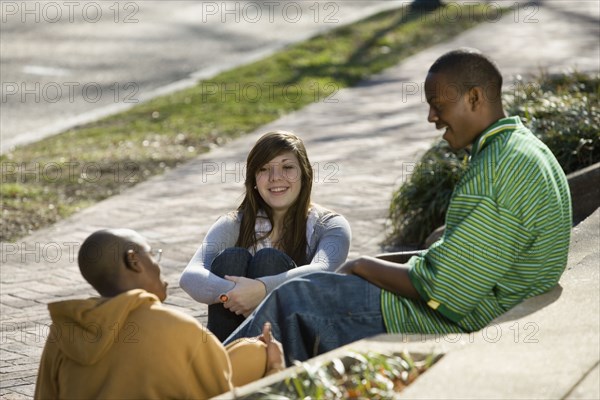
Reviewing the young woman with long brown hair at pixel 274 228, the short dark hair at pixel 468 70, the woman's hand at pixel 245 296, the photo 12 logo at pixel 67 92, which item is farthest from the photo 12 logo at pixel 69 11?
the short dark hair at pixel 468 70

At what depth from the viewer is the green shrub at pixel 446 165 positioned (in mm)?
7441

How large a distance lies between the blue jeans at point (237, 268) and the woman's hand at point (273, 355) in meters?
1.06

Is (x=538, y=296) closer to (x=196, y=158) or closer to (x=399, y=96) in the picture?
(x=196, y=158)

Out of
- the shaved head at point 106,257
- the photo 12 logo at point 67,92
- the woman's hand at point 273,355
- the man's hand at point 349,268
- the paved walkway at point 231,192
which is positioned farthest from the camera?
the photo 12 logo at point 67,92

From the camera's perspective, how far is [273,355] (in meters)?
4.05

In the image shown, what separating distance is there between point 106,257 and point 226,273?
1420 millimetres

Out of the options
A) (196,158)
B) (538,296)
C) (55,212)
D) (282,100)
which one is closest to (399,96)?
(282,100)

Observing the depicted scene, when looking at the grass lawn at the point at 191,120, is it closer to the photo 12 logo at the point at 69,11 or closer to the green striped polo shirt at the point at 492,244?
the photo 12 logo at the point at 69,11

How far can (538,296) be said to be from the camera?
436 cm

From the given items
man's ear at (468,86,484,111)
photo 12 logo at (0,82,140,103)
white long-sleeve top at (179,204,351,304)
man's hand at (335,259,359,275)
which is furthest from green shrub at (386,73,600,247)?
photo 12 logo at (0,82,140,103)

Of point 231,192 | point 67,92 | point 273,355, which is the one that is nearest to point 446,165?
point 231,192

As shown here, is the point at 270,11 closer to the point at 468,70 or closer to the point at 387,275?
the point at 468,70

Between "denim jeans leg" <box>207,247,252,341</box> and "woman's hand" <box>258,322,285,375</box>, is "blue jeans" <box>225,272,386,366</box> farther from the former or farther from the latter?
"denim jeans leg" <box>207,247,252,341</box>

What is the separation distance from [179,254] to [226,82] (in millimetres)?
5706
